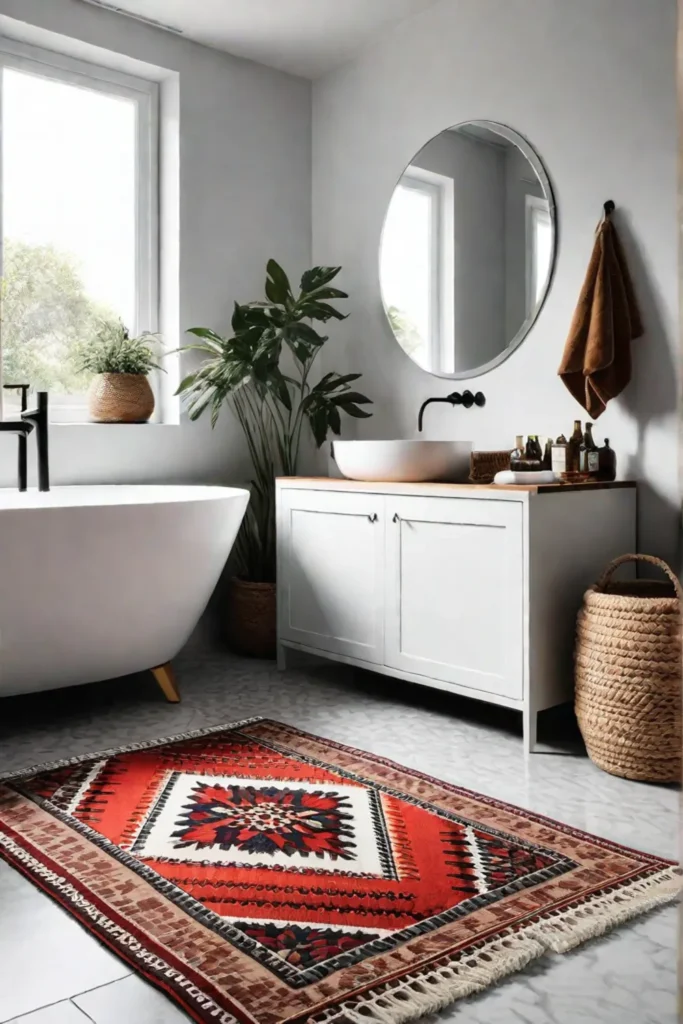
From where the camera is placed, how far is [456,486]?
273 centimetres

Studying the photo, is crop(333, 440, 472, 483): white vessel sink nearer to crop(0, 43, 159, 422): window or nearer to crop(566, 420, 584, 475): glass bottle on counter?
crop(566, 420, 584, 475): glass bottle on counter

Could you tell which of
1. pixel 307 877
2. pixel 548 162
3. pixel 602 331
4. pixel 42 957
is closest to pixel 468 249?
pixel 548 162

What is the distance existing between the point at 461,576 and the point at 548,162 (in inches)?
56.6

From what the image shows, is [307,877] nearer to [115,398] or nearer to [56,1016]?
[56,1016]

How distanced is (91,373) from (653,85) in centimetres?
221

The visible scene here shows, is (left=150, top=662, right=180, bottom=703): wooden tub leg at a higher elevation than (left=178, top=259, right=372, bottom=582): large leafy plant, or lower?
lower

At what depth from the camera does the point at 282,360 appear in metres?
4.06

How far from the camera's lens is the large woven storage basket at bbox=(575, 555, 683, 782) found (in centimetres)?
228

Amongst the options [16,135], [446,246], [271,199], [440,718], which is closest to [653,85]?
[446,246]

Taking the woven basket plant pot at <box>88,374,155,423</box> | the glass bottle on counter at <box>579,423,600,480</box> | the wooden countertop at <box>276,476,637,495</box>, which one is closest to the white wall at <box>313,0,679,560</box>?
the glass bottle on counter at <box>579,423,600,480</box>

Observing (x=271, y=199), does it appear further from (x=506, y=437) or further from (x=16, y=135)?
(x=506, y=437)

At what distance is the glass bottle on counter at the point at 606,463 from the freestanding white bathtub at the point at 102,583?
1132 mm

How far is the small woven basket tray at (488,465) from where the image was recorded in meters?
2.95

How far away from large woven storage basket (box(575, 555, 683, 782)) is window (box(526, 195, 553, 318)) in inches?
45.6
